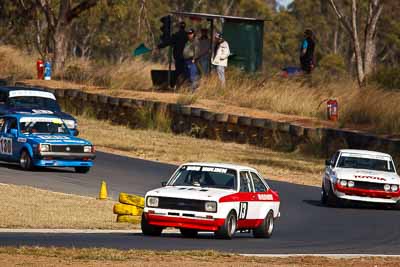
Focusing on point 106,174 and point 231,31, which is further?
point 231,31

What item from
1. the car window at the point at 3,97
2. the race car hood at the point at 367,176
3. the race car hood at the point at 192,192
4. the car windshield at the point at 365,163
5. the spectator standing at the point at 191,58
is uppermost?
the spectator standing at the point at 191,58

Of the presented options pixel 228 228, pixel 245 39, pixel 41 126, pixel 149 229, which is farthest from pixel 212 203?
pixel 245 39

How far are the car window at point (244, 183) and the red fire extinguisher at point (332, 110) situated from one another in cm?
1740

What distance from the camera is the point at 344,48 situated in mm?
96125

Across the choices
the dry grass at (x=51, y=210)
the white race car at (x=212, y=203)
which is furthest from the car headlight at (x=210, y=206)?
the dry grass at (x=51, y=210)

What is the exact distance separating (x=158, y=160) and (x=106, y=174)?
449cm

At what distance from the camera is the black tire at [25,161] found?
84.9 ft

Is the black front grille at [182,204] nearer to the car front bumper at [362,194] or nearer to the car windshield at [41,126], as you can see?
the car front bumper at [362,194]

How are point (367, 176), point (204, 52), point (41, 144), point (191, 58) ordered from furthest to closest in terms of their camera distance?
1. point (204, 52)
2. point (191, 58)
3. point (41, 144)
4. point (367, 176)

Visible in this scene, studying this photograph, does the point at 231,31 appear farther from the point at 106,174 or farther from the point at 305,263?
the point at 305,263

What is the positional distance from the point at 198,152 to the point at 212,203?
635 inches

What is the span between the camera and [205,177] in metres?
17.5

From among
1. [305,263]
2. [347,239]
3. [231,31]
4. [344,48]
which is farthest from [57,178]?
[344,48]

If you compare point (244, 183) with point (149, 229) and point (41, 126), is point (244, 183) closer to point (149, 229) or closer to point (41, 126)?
point (149, 229)
